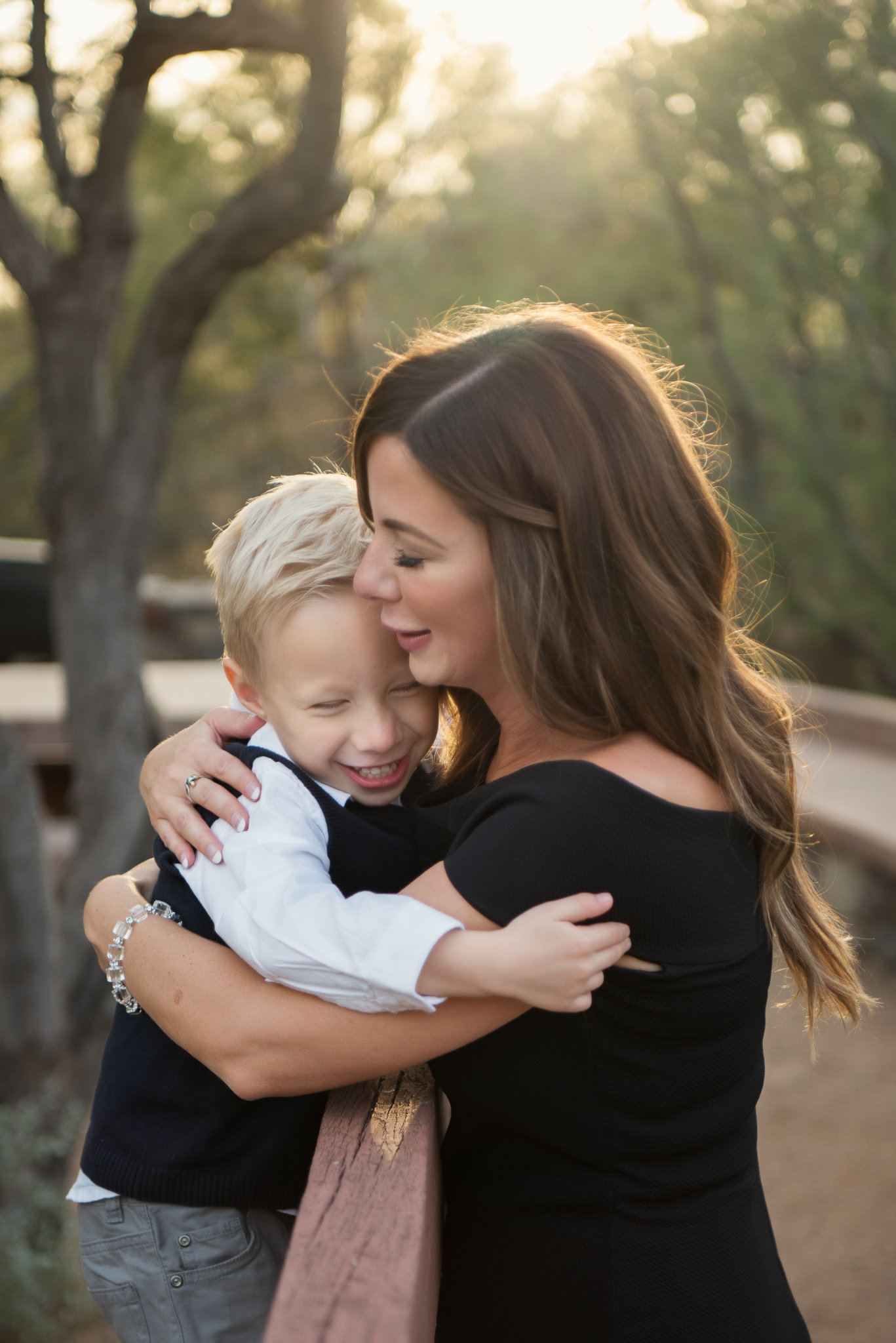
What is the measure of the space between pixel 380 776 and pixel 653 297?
533 inches

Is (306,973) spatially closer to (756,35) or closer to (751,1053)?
(751,1053)

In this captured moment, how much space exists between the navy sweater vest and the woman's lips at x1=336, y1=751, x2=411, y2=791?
4 cm

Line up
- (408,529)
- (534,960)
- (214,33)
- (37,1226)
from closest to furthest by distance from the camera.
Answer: (534,960) < (408,529) < (214,33) < (37,1226)

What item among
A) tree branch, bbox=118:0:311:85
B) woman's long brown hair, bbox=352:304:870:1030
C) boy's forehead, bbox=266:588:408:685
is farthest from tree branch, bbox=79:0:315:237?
boy's forehead, bbox=266:588:408:685

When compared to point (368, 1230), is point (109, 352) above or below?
above

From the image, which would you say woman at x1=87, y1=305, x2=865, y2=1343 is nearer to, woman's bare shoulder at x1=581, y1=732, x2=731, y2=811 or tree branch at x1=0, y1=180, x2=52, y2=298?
woman's bare shoulder at x1=581, y1=732, x2=731, y2=811

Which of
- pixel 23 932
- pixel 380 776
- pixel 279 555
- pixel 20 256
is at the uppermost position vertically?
pixel 20 256

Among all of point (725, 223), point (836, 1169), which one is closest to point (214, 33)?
point (836, 1169)

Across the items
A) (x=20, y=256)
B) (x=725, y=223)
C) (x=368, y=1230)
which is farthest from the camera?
(x=725, y=223)

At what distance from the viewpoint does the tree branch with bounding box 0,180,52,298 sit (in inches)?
148

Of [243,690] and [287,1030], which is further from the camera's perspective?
[243,690]

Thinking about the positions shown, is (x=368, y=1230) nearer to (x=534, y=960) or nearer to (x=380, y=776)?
(x=534, y=960)

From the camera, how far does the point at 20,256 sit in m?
3.79

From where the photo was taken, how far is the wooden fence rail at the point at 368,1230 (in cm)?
94
